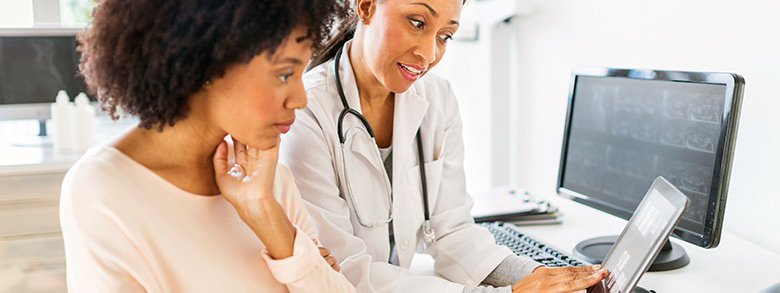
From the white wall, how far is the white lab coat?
63cm

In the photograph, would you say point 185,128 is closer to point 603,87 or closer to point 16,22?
point 603,87

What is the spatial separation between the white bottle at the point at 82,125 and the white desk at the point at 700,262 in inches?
52.6

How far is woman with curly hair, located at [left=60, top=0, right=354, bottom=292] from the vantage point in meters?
0.95

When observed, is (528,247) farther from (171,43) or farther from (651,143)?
(171,43)

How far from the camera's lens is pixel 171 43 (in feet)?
3.08

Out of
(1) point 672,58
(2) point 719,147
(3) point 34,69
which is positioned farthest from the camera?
(3) point 34,69

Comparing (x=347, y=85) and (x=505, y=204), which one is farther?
(x=505, y=204)

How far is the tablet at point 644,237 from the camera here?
1051mm

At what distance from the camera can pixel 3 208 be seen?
2.28m

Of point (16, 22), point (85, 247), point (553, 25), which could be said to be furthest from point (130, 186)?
point (16, 22)

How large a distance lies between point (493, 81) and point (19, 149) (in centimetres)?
165

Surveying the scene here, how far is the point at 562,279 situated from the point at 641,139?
18.2 inches

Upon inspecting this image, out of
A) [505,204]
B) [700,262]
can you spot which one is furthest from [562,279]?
[505,204]

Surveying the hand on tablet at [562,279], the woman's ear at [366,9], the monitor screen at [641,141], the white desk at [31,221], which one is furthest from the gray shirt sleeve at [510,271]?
the white desk at [31,221]
